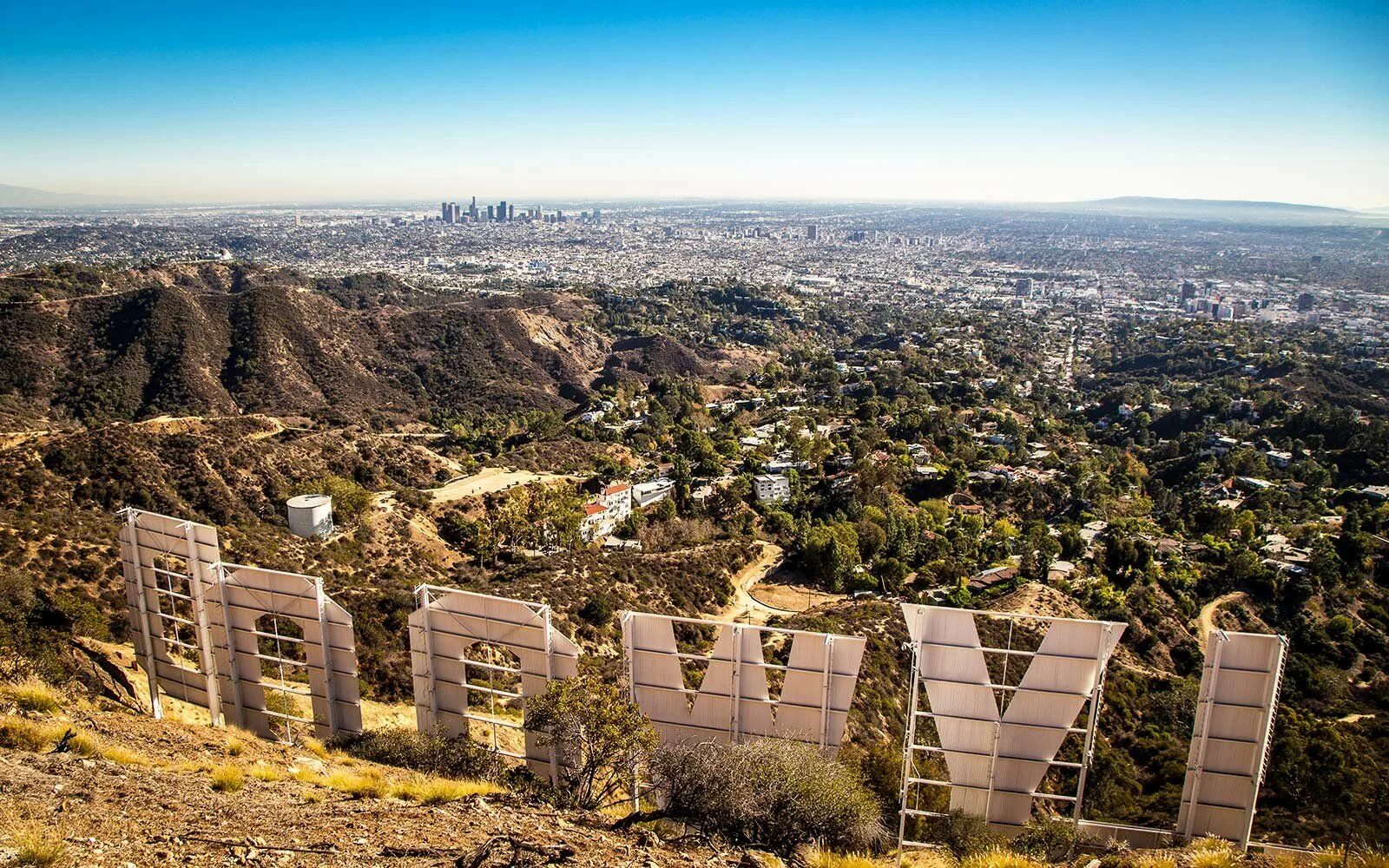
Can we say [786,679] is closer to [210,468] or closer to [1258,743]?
[1258,743]

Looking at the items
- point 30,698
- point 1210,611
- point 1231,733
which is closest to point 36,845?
point 30,698

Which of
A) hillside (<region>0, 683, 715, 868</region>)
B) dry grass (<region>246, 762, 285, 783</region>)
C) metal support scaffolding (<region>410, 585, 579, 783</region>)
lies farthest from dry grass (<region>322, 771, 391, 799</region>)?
metal support scaffolding (<region>410, 585, 579, 783</region>)

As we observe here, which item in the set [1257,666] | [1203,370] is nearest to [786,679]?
[1257,666]

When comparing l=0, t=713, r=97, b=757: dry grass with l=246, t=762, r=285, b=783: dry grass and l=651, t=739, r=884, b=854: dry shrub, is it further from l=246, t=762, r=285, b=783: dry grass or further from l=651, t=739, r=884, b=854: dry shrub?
l=651, t=739, r=884, b=854: dry shrub

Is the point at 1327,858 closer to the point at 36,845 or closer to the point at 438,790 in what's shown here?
the point at 438,790

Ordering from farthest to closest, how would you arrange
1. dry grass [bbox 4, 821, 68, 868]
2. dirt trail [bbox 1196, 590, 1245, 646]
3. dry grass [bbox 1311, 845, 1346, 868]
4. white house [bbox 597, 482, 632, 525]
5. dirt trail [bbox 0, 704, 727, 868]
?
white house [bbox 597, 482, 632, 525] < dirt trail [bbox 1196, 590, 1245, 646] < dry grass [bbox 1311, 845, 1346, 868] < dirt trail [bbox 0, 704, 727, 868] < dry grass [bbox 4, 821, 68, 868]

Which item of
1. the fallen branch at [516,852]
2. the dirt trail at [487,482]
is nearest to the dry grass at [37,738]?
the fallen branch at [516,852]
